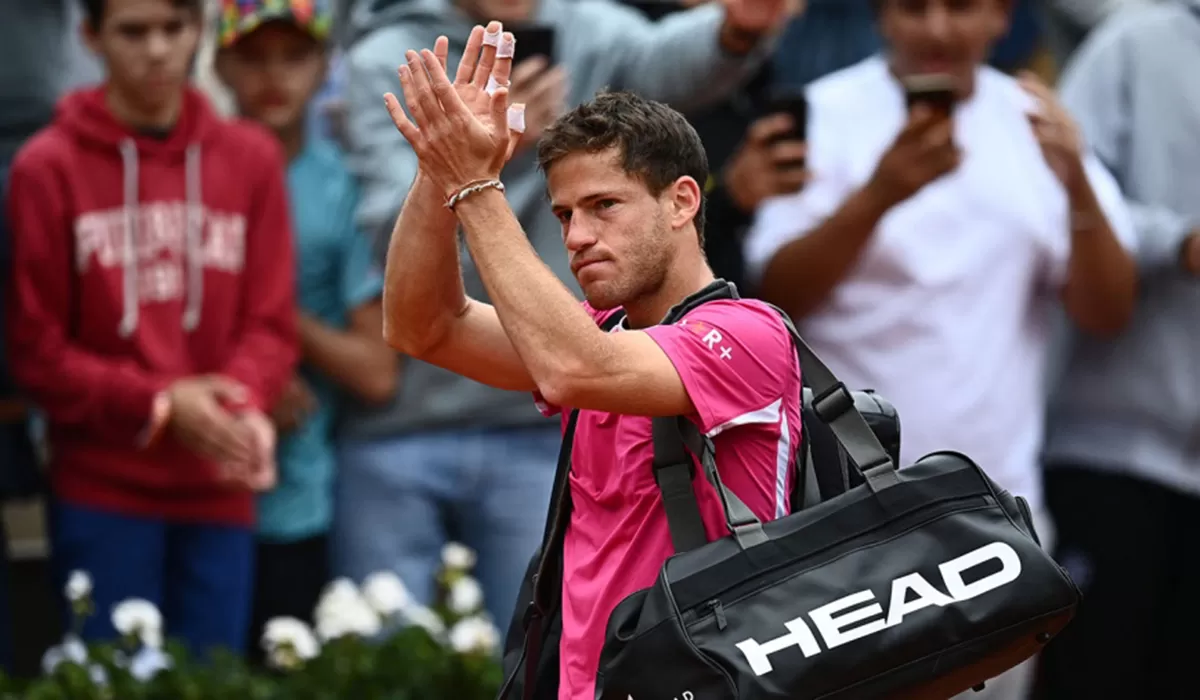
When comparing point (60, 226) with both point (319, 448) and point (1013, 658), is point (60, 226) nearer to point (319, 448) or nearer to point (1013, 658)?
point (319, 448)

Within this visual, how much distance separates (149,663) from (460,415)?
1168 mm

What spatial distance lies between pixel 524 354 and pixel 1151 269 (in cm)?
329

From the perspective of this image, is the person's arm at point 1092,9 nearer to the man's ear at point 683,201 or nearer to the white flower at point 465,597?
the white flower at point 465,597

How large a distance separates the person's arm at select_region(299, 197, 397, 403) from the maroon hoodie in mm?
215

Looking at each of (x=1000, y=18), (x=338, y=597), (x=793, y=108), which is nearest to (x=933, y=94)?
(x=793, y=108)

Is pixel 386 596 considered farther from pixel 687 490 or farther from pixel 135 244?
pixel 687 490

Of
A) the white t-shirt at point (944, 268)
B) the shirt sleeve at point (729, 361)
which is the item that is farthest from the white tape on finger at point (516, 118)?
the white t-shirt at point (944, 268)

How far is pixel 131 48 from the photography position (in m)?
5.38

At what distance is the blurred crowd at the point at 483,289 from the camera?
524cm

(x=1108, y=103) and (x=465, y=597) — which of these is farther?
(x=1108, y=103)

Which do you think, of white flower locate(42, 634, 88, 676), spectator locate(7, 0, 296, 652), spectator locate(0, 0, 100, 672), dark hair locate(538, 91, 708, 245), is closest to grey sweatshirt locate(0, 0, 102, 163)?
spectator locate(0, 0, 100, 672)

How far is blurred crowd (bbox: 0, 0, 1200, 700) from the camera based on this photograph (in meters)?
5.24

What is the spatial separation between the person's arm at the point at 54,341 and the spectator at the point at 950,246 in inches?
66.0

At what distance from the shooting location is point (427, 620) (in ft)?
16.8
